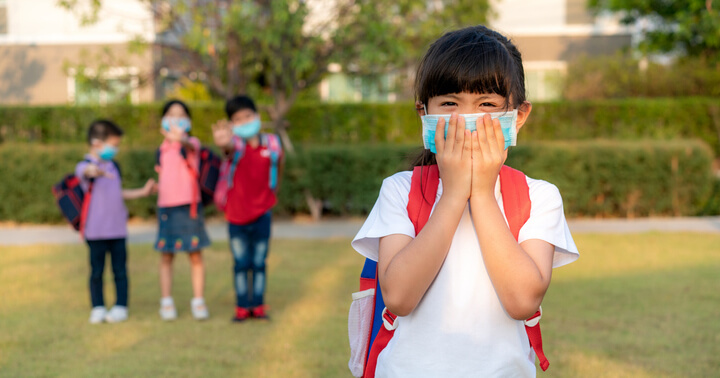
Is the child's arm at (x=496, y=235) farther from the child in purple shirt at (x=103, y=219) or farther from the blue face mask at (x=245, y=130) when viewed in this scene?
the child in purple shirt at (x=103, y=219)

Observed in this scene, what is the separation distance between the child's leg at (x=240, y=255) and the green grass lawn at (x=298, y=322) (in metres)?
0.25

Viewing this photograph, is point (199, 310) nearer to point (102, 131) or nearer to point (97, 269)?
point (97, 269)

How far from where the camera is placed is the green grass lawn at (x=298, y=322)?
476cm

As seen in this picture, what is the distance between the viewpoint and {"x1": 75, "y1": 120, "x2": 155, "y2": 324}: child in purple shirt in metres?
6.05

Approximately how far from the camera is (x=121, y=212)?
6184 mm

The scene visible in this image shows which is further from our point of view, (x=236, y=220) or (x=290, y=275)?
(x=290, y=275)

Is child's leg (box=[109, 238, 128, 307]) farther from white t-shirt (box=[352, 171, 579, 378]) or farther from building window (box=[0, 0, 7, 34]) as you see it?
building window (box=[0, 0, 7, 34])

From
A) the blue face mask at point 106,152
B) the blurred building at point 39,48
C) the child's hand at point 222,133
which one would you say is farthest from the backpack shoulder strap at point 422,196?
the blurred building at point 39,48

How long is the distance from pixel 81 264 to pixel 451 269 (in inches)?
295

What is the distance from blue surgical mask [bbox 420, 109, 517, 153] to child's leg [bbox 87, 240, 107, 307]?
4737 millimetres

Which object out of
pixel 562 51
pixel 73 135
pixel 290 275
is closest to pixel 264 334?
pixel 290 275

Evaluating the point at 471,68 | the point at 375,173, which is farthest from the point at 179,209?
the point at 375,173

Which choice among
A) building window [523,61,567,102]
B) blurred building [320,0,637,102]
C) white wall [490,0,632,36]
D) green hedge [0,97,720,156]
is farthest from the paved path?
white wall [490,0,632,36]

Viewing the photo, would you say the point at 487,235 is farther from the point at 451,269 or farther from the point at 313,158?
the point at 313,158
